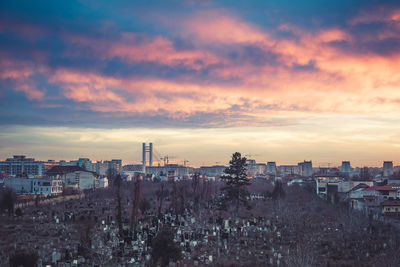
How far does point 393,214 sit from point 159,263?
82.3 ft

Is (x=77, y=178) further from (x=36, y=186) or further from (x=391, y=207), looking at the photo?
(x=391, y=207)

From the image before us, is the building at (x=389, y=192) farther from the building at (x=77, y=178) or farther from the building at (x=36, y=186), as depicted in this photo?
the building at (x=77, y=178)

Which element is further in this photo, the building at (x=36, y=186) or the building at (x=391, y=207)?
the building at (x=36, y=186)

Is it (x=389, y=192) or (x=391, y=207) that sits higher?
(x=389, y=192)

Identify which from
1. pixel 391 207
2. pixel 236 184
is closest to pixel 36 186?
pixel 236 184

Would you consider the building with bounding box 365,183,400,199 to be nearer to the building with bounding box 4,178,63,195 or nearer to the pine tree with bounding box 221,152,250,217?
the pine tree with bounding box 221,152,250,217

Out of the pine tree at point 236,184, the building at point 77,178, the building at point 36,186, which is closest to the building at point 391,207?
the pine tree at point 236,184

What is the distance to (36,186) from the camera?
76375 mm

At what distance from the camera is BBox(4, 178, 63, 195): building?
247 feet

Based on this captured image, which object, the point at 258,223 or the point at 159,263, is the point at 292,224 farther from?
the point at 159,263

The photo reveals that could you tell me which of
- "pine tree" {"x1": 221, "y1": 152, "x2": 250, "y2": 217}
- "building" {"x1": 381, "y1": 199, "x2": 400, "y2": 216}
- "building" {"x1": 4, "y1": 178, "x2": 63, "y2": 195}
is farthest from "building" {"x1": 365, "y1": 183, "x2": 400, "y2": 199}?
"building" {"x1": 4, "y1": 178, "x2": 63, "y2": 195}

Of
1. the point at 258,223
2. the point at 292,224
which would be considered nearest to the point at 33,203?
the point at 258,223

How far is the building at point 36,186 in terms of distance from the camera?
75137mm

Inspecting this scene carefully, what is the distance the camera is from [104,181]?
10250cm
